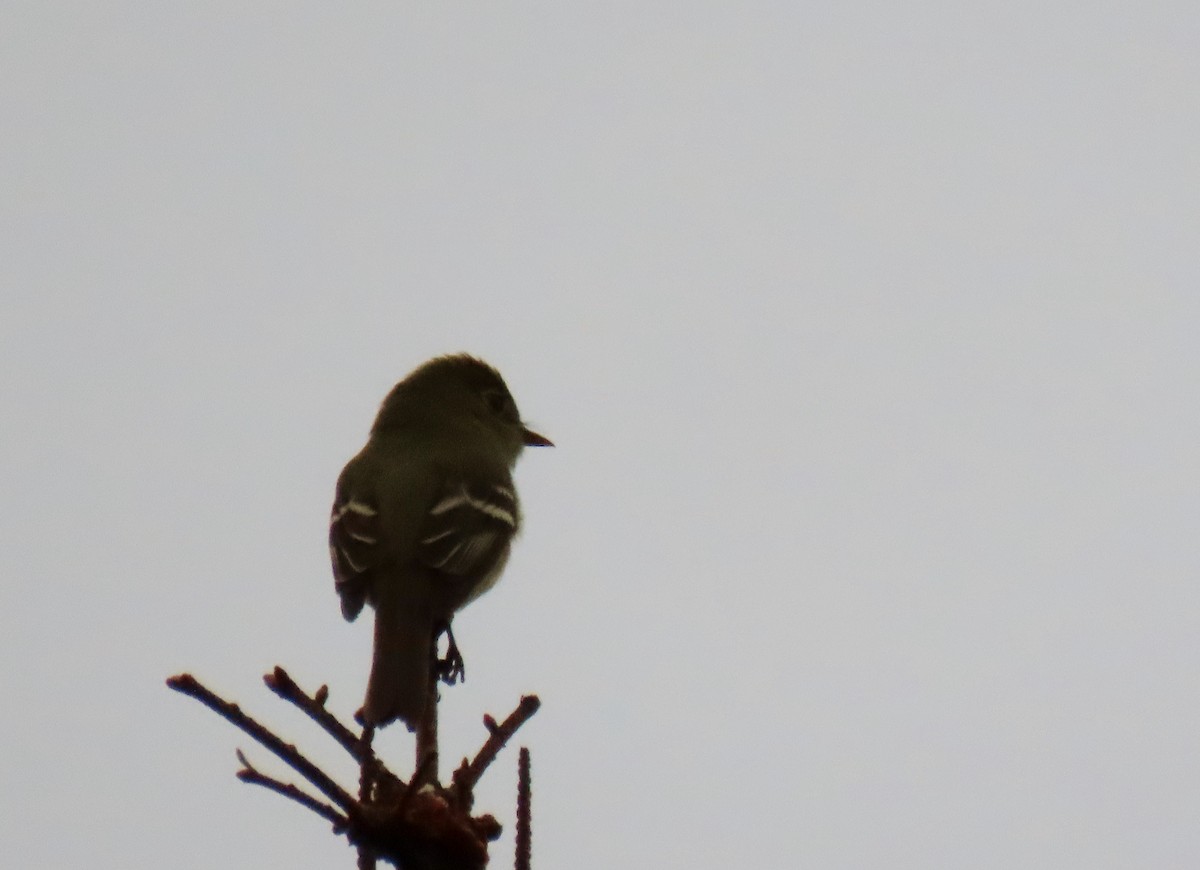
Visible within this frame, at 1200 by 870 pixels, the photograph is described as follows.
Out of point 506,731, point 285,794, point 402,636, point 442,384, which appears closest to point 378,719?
point 402,636

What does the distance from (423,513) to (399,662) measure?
1.80 m

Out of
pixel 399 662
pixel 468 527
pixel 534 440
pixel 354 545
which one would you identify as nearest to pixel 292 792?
pixel 399 662

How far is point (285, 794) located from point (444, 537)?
433 centimetres

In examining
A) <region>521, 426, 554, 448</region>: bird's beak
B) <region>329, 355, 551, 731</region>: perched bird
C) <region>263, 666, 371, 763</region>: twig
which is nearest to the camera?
<region>263, 666, 371, 763</region>: twig

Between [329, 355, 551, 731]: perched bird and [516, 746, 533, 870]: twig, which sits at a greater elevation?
[329, 355, 551, 731]: perched bird

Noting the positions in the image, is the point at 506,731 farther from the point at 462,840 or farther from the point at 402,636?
the point at 402,636

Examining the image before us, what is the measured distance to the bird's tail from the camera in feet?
13.8

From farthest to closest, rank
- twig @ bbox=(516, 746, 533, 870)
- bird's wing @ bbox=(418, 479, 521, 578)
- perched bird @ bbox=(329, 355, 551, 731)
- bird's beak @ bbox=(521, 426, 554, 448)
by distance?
bird's beak @ bbox=(521, 426, 554, 448) < bird's wing @ bbox=(418, 479, 521, 578) < perched bird @ bbox=(329, 355, 551, 731) < twig @ bbox=(516, 746, 533, 870)

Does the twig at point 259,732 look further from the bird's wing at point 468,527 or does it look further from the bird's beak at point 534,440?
the bird's beak at point 534,440

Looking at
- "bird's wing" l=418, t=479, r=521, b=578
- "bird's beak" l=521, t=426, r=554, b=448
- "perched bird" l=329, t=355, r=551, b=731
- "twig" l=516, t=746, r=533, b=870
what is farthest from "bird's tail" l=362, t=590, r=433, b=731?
"bird's beak" l=521, t=426, r=554, b=448

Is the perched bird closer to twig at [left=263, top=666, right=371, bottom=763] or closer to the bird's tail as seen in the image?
the bird's tail

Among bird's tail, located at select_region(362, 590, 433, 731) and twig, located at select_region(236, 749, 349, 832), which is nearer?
twig, located at select_region(236, 749, 349, 832)

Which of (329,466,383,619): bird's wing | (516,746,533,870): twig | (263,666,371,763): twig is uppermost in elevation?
(329,466,383,619): bird's wing

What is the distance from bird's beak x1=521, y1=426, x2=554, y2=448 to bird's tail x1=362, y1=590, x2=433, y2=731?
3160 mm
